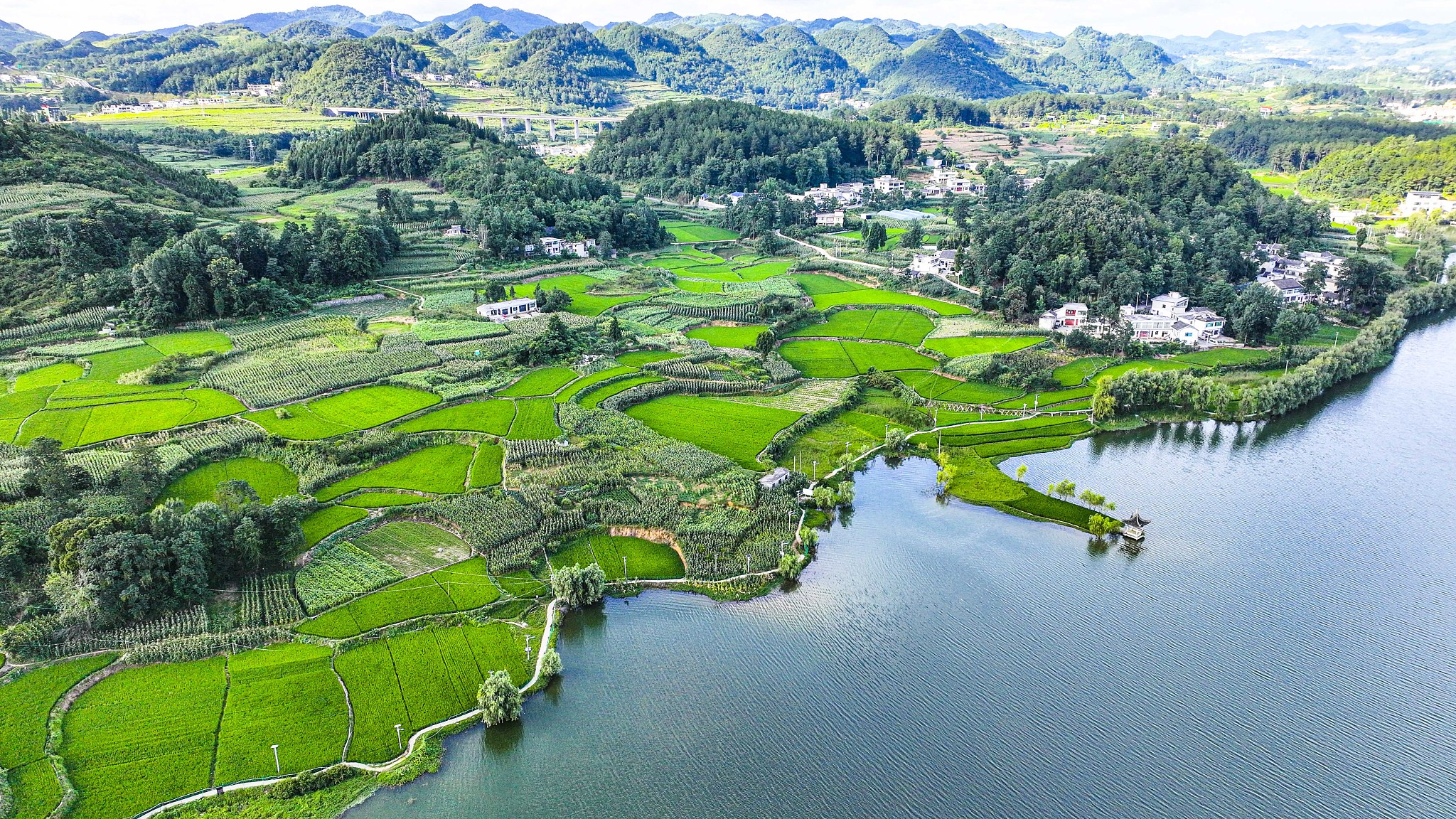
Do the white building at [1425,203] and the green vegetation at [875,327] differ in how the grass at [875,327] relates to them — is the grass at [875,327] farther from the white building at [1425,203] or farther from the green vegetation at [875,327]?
the white building at [1425,203]

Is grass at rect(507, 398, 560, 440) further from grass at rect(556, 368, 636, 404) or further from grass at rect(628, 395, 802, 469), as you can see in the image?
grass at rect(628, 395, 802, 469)

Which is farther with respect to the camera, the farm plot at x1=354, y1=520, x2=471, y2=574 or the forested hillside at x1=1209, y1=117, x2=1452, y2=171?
the forested hillside at x1=1209, y1=117, x2=1452, y2=171

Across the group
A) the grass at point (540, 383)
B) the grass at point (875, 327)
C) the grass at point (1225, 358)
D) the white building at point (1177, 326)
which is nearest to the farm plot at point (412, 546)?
the grass at point (540, 383)

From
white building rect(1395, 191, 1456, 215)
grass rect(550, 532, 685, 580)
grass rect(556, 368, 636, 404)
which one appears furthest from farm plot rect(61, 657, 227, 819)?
white building rect(1395, 191, 1456, 215)

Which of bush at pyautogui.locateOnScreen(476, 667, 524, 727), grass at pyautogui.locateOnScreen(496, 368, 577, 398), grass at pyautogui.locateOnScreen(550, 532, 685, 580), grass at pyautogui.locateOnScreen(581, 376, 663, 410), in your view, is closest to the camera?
bush at pyautogui.locateOnScreen(476, 667, 524, 727)

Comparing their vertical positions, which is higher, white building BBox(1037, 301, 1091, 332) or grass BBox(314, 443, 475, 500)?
white building BBox(1037, 301, 1091, 332)

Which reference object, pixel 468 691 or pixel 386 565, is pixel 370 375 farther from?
pixel 468 691
